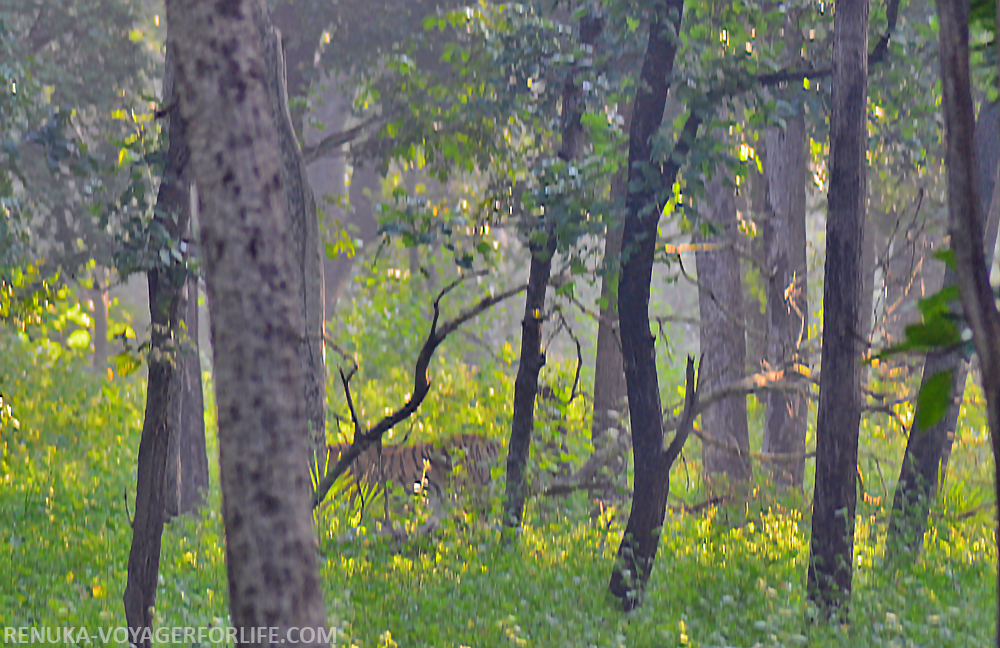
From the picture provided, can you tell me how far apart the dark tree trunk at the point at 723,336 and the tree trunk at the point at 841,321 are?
5.13 meters

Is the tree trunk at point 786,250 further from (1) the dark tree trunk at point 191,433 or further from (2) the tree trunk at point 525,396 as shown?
(1) the dark tree trunk at point 191,433

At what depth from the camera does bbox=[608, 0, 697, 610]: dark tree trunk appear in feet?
27.6

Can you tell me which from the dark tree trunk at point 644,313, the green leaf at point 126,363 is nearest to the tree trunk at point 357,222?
the dark tree trunk at point 644,313

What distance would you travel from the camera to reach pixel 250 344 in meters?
3.97

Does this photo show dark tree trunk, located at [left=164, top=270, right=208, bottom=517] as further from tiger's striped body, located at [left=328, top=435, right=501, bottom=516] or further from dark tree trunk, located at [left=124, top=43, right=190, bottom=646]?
dark tree trunk, located at [left=124, top=43, right=190, bottom=646]

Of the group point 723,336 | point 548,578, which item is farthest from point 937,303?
point 723,336

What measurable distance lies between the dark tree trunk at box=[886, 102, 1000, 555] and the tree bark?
24.1ft

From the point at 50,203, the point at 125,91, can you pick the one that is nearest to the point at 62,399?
the point at 50,203

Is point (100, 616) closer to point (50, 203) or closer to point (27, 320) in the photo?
point (27, 320)

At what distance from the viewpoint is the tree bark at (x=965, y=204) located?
6.53 ft

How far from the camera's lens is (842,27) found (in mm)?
7816

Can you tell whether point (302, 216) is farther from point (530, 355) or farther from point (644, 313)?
point (644, 313)

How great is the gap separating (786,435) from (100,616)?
344 inches

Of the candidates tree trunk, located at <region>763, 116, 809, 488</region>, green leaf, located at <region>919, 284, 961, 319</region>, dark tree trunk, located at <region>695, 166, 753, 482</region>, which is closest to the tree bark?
green leaf, located at <region>919, 284, 961, 319</region>
